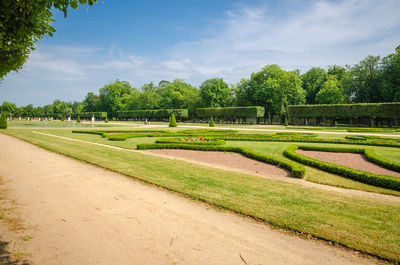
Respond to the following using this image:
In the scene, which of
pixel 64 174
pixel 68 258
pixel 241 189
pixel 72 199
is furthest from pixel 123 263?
pixel 64 174

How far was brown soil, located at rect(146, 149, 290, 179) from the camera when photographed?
8.12m

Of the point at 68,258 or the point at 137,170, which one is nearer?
the point at 68,258

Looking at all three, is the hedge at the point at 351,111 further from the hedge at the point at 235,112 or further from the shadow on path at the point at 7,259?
the shadow on path at the point at 7,259

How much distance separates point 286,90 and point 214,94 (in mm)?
20941

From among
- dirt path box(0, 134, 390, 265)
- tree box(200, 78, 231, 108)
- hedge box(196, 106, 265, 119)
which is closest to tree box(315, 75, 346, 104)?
hedge box(196, 106, 265, 119)

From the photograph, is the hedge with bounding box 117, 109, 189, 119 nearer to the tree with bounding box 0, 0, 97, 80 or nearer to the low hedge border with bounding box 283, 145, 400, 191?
the low hedge border with bounding box 283, 145, 400, 191

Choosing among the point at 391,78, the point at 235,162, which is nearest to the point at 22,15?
the point at 235,162

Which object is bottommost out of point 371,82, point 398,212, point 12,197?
point 398,212

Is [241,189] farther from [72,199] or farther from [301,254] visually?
[72,199]

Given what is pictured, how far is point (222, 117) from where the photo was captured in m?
61.2

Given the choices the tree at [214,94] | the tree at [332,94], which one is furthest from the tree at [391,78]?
the tree at [214,94]

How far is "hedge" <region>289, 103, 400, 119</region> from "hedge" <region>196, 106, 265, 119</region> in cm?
754

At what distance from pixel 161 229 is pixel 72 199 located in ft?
8.62

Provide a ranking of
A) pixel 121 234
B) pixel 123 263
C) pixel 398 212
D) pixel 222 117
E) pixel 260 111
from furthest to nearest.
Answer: pixel 222 117
pixel 260 111
pixel 398 212
pixel 121 234
pixel 123 263
